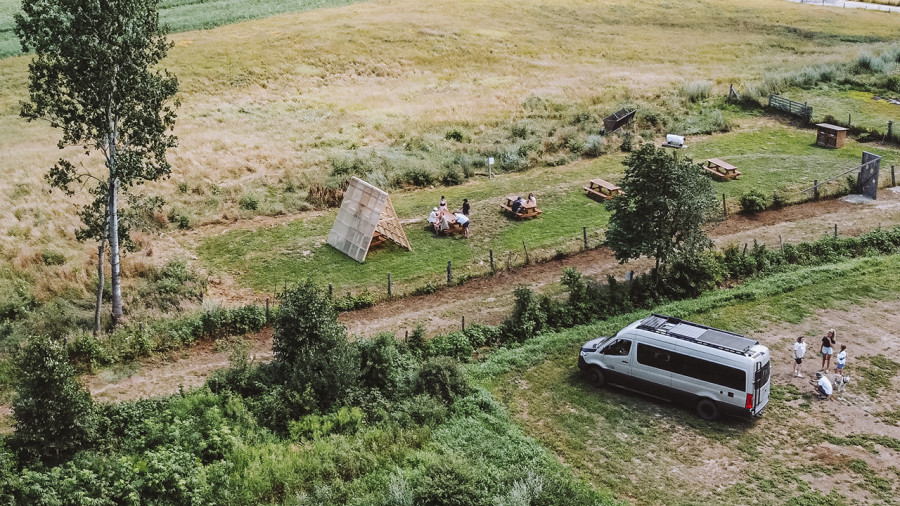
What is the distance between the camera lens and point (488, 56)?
7212 centimetres

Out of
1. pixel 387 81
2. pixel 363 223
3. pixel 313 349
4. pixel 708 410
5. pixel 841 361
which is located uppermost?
pixel 387 81

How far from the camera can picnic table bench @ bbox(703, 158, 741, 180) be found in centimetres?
4259

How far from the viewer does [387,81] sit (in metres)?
64.9

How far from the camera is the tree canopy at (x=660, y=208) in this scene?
29.5 m

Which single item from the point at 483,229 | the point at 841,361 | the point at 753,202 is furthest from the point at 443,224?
the point at 841,361

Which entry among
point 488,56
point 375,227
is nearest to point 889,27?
point 488,56

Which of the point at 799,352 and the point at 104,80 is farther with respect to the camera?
the point at 104,80

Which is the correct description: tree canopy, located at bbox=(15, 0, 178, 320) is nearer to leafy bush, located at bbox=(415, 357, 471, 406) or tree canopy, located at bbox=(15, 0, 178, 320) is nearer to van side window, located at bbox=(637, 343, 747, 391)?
leafy bush, located at bbox=(415, 357, 471, 406)

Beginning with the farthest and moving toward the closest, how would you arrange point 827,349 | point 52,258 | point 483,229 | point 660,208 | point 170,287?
point 483,229
point 52,258
point 170,287
point 660,208
point 827,349

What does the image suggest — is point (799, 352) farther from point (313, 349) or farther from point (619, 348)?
point (313, 349)

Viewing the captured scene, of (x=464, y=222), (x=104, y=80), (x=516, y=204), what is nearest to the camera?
(x=104, y=80)

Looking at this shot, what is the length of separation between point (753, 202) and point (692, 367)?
1739 centimetres

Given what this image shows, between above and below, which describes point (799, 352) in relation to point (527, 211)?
below

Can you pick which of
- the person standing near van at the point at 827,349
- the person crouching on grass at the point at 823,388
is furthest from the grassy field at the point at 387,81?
the person crouching on grass at the point at 823,388
